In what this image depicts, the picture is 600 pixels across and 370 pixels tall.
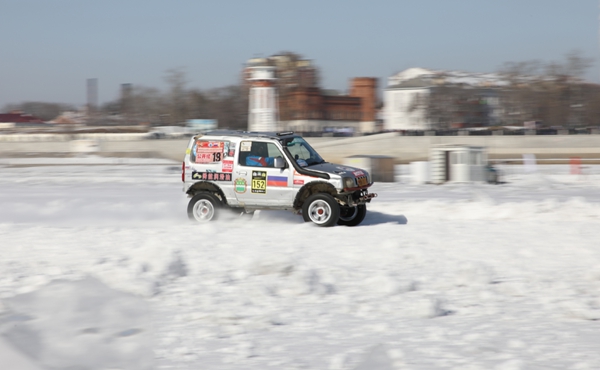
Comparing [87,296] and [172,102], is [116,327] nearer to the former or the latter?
[87,296]

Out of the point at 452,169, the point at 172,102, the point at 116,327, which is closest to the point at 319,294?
the point at 116,327

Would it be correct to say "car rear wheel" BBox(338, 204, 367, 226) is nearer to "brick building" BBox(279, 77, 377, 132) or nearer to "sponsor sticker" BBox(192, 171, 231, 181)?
"sponsor sticker" BBox(192, 171, 231, 181)

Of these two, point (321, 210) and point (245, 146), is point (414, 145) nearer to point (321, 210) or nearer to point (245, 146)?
point (245, 146)

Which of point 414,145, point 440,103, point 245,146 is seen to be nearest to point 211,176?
point 245,146

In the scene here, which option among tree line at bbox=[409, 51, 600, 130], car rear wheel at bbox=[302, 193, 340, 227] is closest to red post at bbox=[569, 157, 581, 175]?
car rear wheel at bbox=[302, 193, 340, 227]

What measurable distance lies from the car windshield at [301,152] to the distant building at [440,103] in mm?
100401

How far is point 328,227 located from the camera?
12.6 metres

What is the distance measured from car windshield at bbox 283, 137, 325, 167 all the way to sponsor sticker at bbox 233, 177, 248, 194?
1033mm

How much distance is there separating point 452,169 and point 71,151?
52.0 m

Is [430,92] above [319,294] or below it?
above

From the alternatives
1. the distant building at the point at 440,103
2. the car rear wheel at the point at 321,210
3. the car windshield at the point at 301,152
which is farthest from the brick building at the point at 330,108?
the car rear wheel at the point at 321,210

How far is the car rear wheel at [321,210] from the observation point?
1259 cm

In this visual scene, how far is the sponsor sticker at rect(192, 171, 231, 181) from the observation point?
43.2 feet

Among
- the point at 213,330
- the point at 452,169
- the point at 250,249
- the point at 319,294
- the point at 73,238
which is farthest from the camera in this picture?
the point at 452,169
